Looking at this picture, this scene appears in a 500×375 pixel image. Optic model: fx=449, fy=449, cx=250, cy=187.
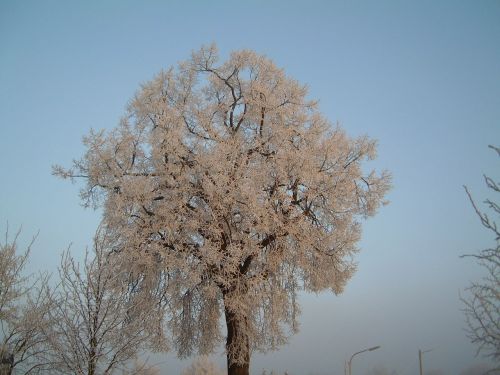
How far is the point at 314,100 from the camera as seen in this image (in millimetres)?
17750

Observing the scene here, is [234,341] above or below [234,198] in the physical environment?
below

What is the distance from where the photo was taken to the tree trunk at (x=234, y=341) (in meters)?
14.6

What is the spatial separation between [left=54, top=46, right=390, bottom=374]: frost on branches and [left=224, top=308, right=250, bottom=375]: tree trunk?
0.04m

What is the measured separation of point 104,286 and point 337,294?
9.97 meters

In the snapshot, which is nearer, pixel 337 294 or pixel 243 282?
pixel 243 282

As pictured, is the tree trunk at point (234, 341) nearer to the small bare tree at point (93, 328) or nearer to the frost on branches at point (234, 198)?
the frost on branches at point (234, 198)

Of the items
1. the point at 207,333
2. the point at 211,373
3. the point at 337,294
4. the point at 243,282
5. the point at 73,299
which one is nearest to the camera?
the point at 73,299

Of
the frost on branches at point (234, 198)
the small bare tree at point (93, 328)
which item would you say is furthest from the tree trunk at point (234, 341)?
the small bare tree at point (93, 328)

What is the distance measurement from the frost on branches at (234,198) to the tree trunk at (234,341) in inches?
1.4

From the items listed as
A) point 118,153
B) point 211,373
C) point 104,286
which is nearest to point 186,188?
point 118,153

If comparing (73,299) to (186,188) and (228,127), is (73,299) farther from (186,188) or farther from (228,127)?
(228,127)

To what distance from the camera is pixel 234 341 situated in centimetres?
Result: 1469

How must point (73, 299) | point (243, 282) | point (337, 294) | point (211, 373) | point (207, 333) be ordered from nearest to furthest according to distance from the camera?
point (73, 299) < point (243, 282) < point (207, 333) < point (337, 294) < point (211, 373)

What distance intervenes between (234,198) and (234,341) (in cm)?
469
